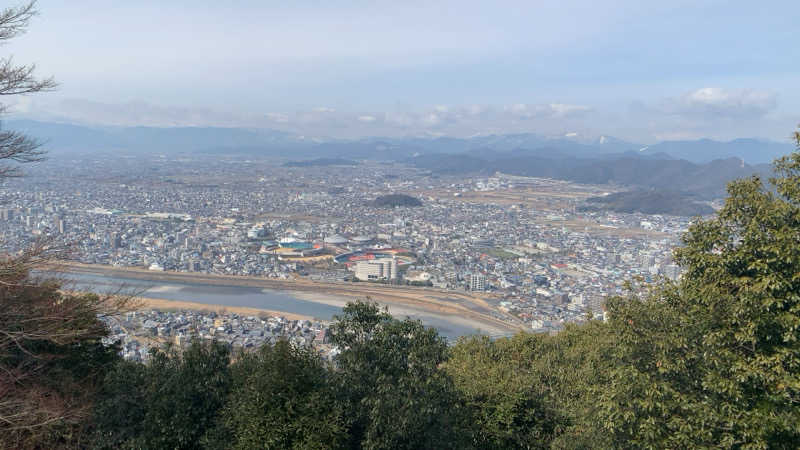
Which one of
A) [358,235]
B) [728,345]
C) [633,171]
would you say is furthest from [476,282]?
[633,171]

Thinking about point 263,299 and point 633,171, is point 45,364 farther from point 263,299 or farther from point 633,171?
point 633,171

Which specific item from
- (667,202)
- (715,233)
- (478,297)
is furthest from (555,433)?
(667,202)

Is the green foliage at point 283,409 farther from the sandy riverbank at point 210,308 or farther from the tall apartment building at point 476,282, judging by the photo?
the tall apartment building at point 476,282

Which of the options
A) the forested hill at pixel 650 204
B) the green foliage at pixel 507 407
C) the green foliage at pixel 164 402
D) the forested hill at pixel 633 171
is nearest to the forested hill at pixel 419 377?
the green foliage at pixel 164 402

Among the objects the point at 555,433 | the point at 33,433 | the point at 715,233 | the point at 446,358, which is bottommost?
the point at 555,433

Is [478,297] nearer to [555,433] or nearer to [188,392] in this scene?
[555,433]

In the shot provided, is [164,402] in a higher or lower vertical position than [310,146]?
lower
